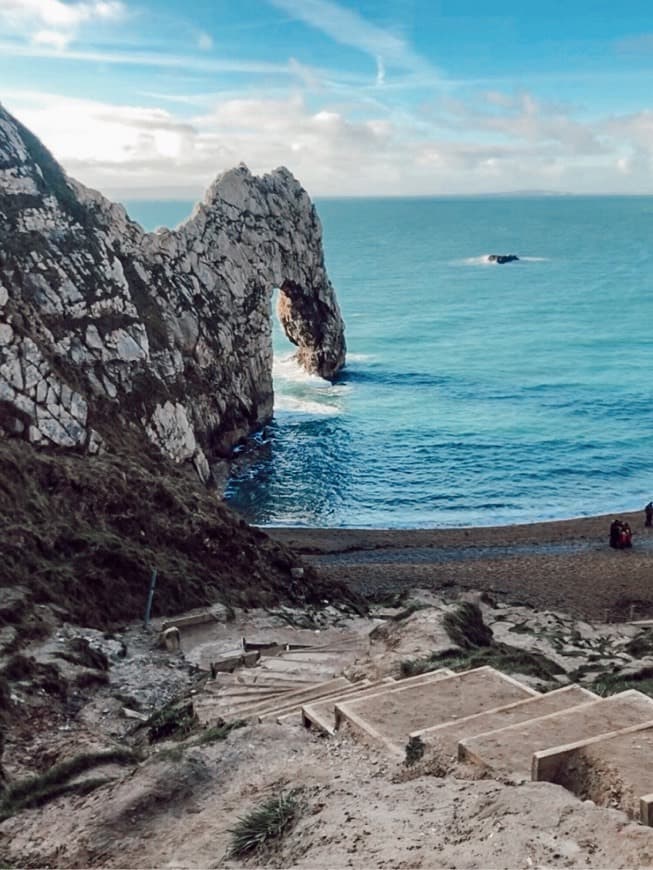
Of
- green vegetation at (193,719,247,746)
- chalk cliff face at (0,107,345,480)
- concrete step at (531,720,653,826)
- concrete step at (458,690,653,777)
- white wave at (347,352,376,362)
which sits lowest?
green vegetation at (193,719,247,746)

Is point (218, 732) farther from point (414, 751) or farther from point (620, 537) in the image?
point (620, 537)

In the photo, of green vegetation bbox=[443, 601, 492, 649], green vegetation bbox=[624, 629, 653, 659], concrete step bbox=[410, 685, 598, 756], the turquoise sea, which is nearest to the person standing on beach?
the turquoise sea

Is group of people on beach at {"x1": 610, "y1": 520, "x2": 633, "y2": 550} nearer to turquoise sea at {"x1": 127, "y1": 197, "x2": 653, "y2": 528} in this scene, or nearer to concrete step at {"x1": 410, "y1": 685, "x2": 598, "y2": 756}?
turquoise sea at {"x1": 127, "y1": 197, "x2": 653, "y2": 528}

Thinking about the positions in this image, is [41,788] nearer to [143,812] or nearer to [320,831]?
[143,812]

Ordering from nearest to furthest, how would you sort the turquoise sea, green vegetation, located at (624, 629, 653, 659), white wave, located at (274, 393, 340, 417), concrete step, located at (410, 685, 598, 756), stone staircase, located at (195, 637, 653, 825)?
stone staircase, located at (195, 637, 653, 825), concrete step, located at (410, 685, 598, 756), green vegetation, located at (624, 629, 653, 659), the turquoise sea, white wave, located at (274, 393, 340, 417)

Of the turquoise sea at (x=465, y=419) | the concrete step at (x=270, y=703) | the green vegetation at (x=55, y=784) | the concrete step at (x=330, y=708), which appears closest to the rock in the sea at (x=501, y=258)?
the turquoise sea at (x=465, y=419)

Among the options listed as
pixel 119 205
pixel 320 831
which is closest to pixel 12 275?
pixel 119 205
